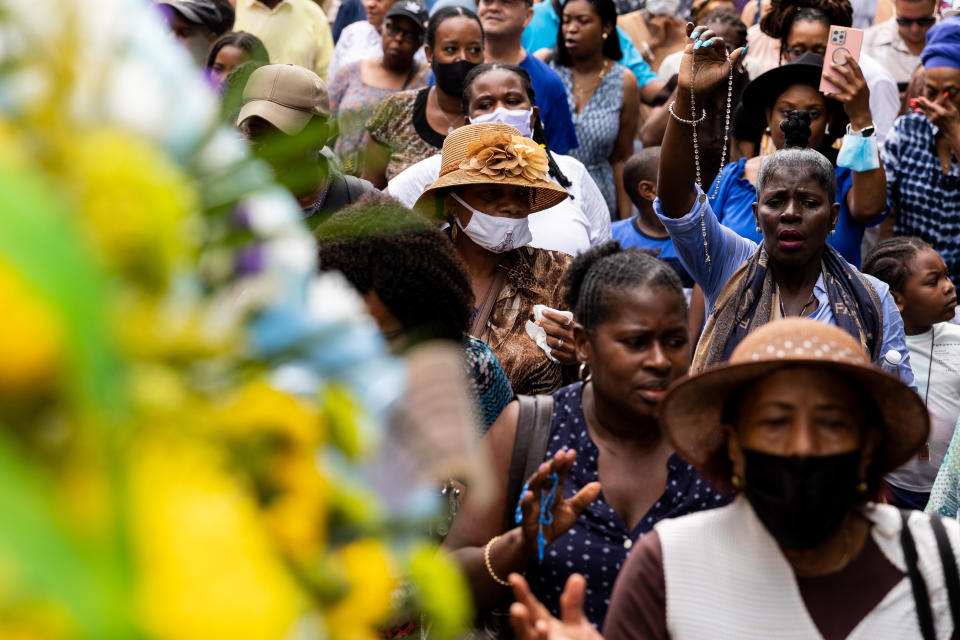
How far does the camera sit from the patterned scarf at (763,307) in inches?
174

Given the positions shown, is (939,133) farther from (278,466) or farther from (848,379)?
(278,466)

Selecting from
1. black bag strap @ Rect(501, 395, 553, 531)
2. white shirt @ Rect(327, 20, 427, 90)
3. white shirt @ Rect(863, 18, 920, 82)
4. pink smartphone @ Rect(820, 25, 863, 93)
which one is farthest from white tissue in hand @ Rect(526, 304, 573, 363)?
white shirt @ Rect(863, 18, 920, 82)

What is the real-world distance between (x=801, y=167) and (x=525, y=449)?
6.53ft

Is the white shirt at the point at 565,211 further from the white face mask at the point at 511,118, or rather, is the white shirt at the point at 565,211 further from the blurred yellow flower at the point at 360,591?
the blurred yellow flower at the point at 360,591

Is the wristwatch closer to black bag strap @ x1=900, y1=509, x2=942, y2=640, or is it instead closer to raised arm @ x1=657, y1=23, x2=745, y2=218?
raised arm @ x1=657, y1=23, x2=745, y2=218

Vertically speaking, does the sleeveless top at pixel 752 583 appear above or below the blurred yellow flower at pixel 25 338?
below

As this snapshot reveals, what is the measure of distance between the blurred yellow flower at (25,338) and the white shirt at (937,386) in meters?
4.84

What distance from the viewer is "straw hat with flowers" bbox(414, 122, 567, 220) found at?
4797 mm

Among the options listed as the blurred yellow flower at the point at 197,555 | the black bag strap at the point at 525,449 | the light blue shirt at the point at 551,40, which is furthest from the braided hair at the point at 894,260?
the blurred yellow flower at the point at 197,555

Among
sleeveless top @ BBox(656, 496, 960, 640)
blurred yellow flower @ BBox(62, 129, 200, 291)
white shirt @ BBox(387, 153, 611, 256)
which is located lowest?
white shirt @ BBox(387, 153, 611, 256)

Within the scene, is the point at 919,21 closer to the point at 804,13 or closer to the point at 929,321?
the point at 804,13

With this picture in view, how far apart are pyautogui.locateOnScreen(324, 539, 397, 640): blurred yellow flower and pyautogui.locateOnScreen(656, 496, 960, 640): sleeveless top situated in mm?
1522

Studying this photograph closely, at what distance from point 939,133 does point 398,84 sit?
3254mm

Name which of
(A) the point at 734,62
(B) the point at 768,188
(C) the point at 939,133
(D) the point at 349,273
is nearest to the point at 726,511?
(D) the point at 349,273
